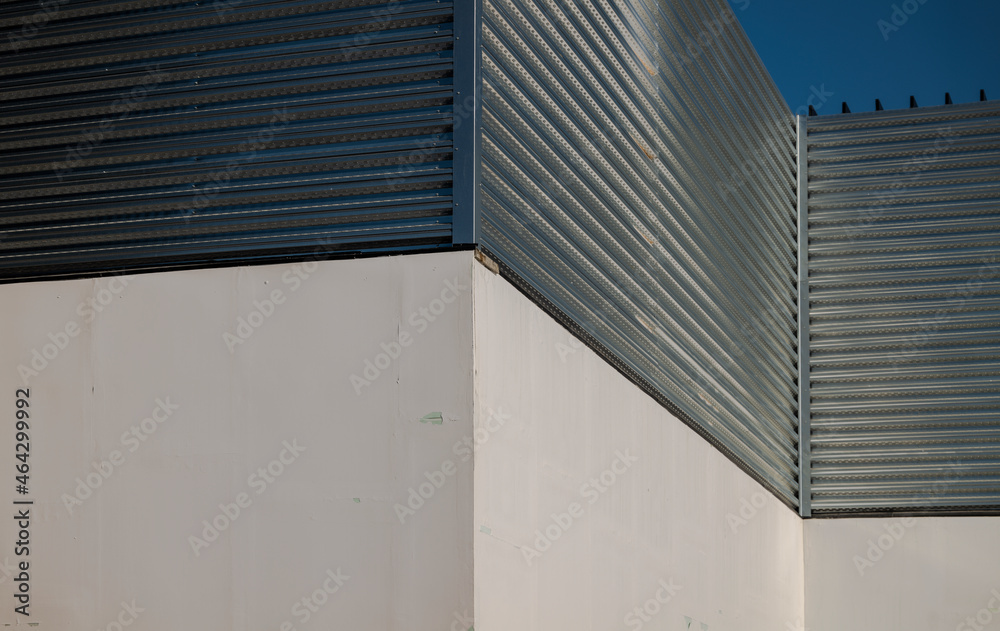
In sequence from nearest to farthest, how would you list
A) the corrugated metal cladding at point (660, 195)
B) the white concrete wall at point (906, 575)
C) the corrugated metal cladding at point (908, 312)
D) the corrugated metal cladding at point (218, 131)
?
the corrugated metal cladding at point (218, 131), the corrugated metal cladding at point (660, 195), the white concrete wall at point (906, 575), the corrugated metal cladding at point (908, 312)

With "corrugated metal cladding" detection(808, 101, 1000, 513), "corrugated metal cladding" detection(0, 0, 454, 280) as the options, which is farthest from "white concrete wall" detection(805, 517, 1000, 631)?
"corrugated metal cladding" detection(0, 0, 454, 280)

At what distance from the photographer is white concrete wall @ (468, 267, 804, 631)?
5004 millimetres

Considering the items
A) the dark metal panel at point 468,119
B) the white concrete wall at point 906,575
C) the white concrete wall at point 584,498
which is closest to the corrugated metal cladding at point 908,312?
the white concrete wall at point 906,575

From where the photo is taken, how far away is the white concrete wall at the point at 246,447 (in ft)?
15.9

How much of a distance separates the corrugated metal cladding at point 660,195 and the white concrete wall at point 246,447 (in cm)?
74

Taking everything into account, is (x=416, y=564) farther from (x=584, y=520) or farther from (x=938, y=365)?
(x=938, y=365)

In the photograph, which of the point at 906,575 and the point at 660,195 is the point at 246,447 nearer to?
the point at 660,195

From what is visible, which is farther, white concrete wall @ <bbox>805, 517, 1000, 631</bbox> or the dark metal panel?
white concrete wall @ <bbox>805, 517, 1000, 631</bbox>

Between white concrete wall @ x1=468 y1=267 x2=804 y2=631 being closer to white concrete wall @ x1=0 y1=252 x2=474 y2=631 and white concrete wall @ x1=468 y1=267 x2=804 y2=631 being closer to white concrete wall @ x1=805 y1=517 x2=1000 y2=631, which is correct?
white concrete wall @ x1=0 y1=252 x2=474 y2=631

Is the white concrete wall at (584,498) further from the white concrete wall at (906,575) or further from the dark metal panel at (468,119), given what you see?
the white concrete wall at (906,575)

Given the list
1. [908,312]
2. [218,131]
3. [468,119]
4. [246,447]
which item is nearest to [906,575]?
[908,312]

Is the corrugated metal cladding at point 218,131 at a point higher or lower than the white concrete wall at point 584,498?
higher

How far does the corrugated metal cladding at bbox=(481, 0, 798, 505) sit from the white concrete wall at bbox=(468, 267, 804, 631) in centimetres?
30

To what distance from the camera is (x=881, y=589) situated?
442 inches
